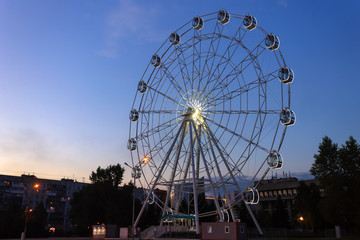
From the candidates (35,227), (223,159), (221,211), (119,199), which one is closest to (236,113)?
(223,159)

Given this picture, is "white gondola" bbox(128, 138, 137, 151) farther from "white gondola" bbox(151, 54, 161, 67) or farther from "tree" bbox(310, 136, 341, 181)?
"tree" bbox(310, 136, 341, 181)

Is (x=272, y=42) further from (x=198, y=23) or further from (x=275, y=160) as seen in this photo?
(x=275, y=160)

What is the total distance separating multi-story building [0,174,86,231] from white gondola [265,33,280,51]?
316ft

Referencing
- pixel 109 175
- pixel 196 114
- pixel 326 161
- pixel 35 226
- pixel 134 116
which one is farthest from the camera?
pixel 109 175

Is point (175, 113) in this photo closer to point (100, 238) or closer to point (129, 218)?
point (100, 238)

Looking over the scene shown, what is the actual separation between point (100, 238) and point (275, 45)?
35933 mm

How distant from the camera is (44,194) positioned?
414 feet

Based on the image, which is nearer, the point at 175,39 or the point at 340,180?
the point at 175,39

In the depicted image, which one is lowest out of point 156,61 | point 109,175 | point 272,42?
point 109,175

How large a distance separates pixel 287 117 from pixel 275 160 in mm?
4596

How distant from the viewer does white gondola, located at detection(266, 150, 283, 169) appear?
36281mm

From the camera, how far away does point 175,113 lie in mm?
48188

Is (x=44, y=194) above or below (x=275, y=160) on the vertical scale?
above

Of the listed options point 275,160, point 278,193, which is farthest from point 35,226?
point 278,193
